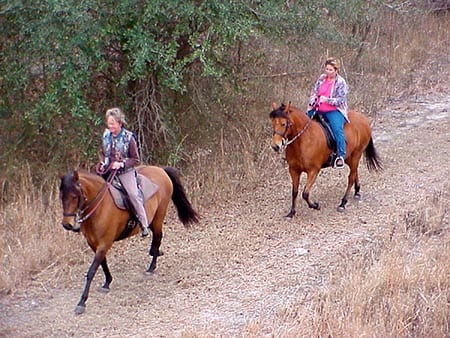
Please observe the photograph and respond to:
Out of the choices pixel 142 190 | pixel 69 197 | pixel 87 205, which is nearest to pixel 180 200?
pixel 142 190

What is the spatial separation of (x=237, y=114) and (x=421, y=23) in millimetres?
9458

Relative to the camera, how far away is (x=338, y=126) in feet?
33.4

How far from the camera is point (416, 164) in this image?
12.3m

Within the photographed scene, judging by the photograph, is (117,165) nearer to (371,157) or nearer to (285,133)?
(285,133)

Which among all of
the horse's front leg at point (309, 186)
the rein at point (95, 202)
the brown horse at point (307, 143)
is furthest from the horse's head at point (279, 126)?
the rein at point (95, 202)

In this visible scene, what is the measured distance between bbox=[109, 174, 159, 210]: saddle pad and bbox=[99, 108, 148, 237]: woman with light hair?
3.9 inches

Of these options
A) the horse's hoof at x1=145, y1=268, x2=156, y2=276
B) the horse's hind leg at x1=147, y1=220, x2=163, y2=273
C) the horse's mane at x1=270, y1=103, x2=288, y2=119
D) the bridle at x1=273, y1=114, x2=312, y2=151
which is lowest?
the horse's hoof at x1=145, y1=268, x2=156, y2=276

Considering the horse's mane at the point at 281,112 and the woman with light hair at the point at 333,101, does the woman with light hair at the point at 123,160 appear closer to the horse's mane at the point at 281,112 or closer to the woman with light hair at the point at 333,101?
the horse's mane at the point at 281,112

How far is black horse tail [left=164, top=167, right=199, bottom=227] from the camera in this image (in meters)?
9.01

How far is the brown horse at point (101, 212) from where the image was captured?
7217 millimetres

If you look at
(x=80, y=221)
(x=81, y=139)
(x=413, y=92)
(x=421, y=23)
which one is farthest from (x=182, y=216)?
(x=421, y=23)

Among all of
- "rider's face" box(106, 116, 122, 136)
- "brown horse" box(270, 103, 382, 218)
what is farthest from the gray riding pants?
"brown horse" box(270, 103, 382, 218)

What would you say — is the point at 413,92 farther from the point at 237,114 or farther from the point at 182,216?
the point at 182,216

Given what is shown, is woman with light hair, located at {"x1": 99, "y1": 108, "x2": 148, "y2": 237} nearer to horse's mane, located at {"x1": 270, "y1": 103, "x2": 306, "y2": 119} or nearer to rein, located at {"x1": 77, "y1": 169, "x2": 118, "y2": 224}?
rein, located at {"x1": 77, "y1": 169, "x2": 118, "y2": 224}
